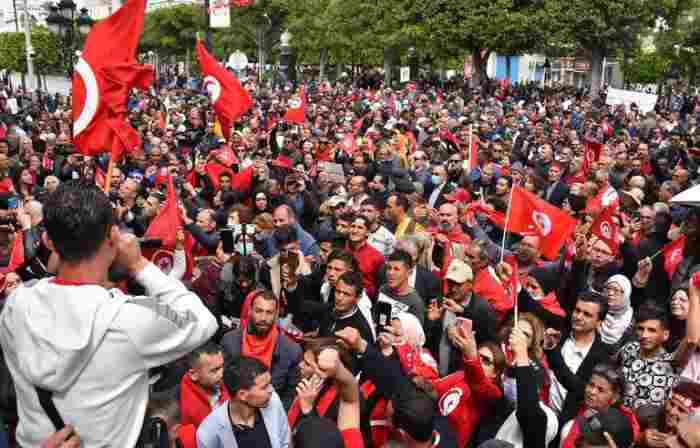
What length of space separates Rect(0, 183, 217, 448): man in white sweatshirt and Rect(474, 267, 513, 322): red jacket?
12.6ft

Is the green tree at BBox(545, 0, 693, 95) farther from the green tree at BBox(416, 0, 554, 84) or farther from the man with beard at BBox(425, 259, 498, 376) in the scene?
the man with beard at BBox(425, 259, 498, 376)

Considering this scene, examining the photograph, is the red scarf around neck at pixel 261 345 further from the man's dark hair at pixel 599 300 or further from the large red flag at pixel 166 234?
the man's dark hair at pixel 599 300

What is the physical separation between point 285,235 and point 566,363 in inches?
107

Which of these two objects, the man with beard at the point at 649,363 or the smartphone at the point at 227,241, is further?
the smartphone at the point at 227,241

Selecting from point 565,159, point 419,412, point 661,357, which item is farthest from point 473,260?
point 565,159

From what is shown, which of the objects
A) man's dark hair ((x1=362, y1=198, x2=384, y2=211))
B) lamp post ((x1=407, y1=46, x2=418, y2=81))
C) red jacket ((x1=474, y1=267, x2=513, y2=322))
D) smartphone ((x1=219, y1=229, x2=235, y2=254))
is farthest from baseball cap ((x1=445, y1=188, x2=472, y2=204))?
lamp post ((x1=407, y1=46, x2=418, y2=81))

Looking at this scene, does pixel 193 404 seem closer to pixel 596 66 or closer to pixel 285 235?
pixel 285 235

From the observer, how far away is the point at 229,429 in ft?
11.5

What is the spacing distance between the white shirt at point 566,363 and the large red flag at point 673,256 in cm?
194

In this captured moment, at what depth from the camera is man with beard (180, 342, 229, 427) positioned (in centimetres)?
422

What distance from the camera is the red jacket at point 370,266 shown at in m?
6.54

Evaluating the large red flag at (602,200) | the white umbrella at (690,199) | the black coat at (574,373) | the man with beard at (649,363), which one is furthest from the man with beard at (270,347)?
the large red flag at (602,200)

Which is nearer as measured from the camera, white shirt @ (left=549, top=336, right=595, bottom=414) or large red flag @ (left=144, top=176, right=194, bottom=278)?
white shirt @ (left=549, top=336, right=595, bottom=414)

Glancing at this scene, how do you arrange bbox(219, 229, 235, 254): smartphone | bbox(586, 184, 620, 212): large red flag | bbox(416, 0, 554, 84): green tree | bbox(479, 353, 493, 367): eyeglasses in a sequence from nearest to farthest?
bbox(479, 353, 493, 367): eyeglasses < bbox(219, 229, 235, 254): smartphone < bbox(586, 184, 620, 212): large red flag < bbox(416, 0, 554, 84): green tree
